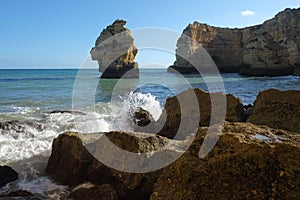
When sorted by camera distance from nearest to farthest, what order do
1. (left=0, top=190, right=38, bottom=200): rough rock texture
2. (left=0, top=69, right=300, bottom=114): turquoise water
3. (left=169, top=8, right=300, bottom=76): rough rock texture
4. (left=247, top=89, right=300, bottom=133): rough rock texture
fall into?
(left=0, top=190, right=38, bottom=200): rough rock texture, (left=247, top=89, right=300, bottom=133): rough rock texture, (left=0, top=69, right=300, bottom=114): turquoise water, (left=169, top=8, right=300, bottom=76): rough rock texture

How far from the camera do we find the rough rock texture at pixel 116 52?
4547 cm

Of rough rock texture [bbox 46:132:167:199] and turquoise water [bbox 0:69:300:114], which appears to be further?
turquoise water [bbox 0:69:300:114]

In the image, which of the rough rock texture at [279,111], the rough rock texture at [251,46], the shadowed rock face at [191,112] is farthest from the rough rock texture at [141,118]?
the rough rock texture at [251,46]

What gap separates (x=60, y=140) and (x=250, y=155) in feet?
11.6

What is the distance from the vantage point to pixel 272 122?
4949 mm

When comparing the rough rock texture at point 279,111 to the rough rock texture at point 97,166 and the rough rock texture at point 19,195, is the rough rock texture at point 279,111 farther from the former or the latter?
the rough rock texture at point 19,195

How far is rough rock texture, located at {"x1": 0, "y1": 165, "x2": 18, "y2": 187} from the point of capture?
15.1ft

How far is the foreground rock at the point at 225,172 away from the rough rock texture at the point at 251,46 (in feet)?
144

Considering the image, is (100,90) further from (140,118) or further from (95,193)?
(95,193)

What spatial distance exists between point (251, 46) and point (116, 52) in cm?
2261

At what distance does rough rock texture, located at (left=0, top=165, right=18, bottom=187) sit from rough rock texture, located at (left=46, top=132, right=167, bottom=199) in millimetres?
552

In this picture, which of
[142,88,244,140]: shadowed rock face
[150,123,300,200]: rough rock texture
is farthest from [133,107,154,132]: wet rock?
[150,123,300,200]: rough rock texture

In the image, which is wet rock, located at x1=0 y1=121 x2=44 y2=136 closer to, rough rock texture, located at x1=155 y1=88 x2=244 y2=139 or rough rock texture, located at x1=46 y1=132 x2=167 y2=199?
rough rock texture, located at x1=46 y1=132 x2=167 y2=199

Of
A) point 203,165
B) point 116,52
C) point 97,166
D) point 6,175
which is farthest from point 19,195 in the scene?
point 116,52
